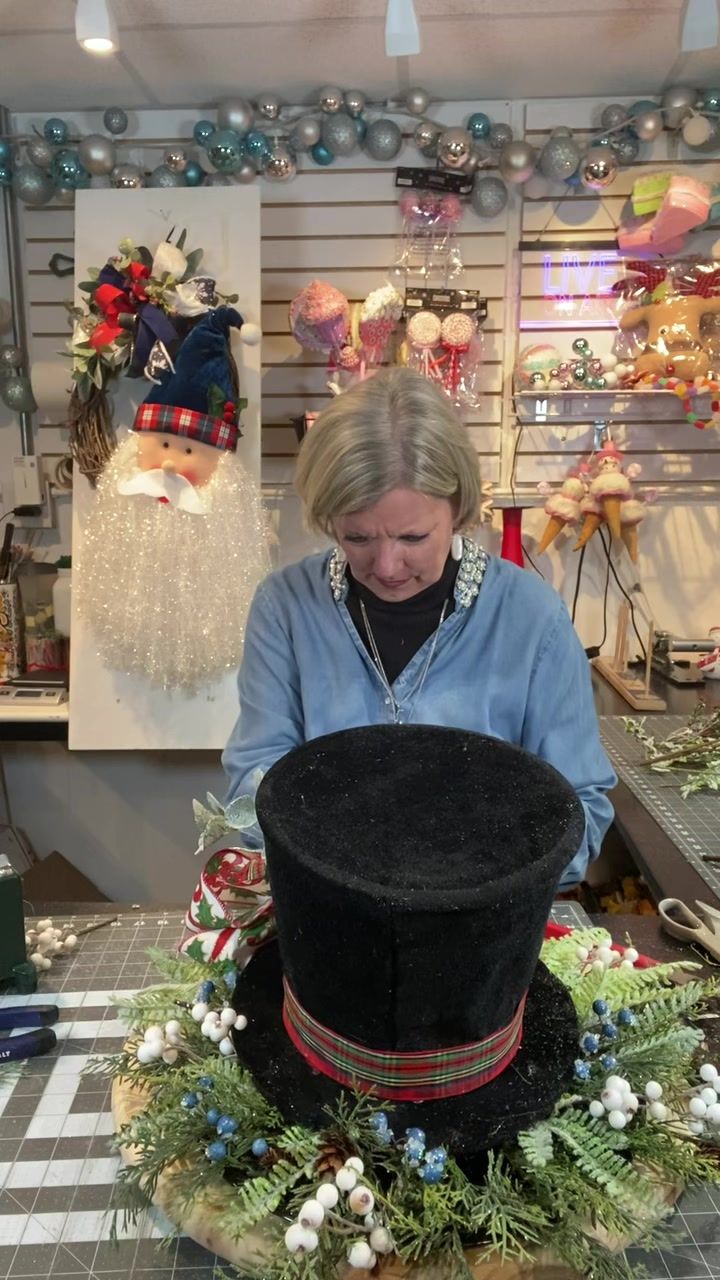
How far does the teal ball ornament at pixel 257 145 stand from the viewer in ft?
7.84

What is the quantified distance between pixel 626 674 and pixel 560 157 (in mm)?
1456

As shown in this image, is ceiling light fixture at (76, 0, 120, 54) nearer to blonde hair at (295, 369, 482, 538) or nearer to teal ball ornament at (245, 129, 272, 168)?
teal ball ornament at (245, 129, 272, 168)

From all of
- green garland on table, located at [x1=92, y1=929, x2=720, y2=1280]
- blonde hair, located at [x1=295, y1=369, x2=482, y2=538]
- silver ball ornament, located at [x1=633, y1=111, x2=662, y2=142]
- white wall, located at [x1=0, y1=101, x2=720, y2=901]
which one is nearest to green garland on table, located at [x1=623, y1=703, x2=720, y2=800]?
white wall, located at [x1=0, y1=101, x2=720, y2=901]

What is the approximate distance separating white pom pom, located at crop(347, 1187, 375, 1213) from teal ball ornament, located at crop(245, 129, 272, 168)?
254 cm

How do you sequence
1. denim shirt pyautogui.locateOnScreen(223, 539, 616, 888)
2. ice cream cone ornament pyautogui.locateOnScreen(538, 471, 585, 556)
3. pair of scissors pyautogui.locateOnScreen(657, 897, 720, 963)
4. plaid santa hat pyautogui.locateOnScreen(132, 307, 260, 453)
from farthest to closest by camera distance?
1. ice cream cone ornament pyautogui.locateOnScreen(538, 471, 585, 556)
2. plaid santa hat pyautogui.locateOnScreen(132, 307, 260, 453)
3. denim shirt pyautogui.locateOnScreen(223, 539, 616, 888)
4. pair of scissors pyautogui.locateOnScreen(657, 897, 720, 963)

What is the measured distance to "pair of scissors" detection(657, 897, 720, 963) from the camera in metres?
1.10

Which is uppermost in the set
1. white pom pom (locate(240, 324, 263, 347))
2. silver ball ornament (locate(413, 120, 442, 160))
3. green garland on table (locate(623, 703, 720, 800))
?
silver ball ornament (locate(413, 120, 442, 160))

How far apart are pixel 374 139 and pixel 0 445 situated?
147 cm

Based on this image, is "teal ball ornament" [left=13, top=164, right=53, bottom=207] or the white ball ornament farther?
"teal ball ornament" [left=13, top=164, right=53, bottom=207]

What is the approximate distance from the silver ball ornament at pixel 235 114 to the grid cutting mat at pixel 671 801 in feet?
6.30

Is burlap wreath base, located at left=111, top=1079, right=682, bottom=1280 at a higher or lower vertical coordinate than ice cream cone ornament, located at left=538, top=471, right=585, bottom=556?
lower

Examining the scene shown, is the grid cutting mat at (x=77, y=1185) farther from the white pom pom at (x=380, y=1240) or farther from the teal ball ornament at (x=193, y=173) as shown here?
the teal ball ornament at (x=193, y=173)

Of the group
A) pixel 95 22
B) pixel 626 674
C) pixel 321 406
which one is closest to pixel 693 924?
pixel 626 674

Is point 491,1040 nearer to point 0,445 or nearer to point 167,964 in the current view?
point 167,964
